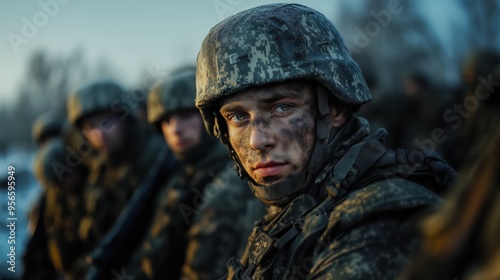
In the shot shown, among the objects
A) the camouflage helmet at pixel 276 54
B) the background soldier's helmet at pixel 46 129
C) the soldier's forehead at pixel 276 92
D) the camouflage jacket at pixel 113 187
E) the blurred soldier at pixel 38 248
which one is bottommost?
the blurred soldier at pixel 38 248

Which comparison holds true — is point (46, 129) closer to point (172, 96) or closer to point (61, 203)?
point (61, 203)

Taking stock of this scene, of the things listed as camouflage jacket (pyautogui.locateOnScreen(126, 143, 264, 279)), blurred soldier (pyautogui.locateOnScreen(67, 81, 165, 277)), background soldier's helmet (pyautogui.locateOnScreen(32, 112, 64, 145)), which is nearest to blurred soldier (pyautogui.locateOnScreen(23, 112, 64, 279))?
blurred soldier (pyautogui.locateOnScreen(67, 81, 165, 277))

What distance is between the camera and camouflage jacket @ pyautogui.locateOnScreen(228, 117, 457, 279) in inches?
92.6

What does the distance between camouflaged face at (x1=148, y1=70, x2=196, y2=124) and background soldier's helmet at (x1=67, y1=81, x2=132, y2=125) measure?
149cm

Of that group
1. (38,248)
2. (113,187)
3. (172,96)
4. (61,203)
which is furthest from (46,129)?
(172,96)

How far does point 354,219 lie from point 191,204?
335 centimetres

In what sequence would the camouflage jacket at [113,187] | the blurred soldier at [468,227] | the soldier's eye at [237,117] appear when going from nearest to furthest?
the blurred soldier at [468,227], the soldier's eye at [237,117], the camouflage jacket at [113,187]

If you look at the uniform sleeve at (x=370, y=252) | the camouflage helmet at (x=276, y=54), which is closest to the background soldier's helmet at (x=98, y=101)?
the camouflage helmet at (x=276, y=54)

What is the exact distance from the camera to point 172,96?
6129 mm

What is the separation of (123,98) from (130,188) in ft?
3.77

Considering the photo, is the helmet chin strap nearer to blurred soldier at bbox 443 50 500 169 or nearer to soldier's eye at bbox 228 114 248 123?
soldier's eye at bbox 228 114 248 123

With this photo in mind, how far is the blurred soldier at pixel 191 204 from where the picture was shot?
4930 millimetres

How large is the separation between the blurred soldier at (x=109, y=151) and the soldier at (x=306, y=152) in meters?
4.33

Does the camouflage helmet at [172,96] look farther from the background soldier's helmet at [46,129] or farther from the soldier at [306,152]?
the background soldier's helmet at [46,129]
